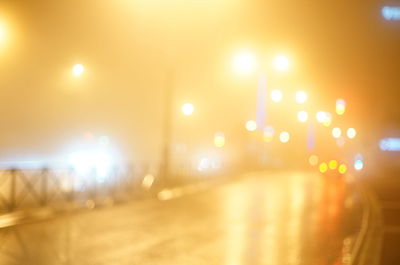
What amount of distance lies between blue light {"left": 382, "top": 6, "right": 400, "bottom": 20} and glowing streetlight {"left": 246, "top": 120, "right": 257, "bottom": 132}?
68.3 ft

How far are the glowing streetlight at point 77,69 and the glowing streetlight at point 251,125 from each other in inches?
606

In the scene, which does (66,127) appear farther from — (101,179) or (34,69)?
(101,179)

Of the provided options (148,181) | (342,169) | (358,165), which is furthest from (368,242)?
(342,169)

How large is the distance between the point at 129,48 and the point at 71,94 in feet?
22.4

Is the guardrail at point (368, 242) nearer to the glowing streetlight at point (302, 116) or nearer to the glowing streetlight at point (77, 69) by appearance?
the glowing streetlight at point (77, 69)

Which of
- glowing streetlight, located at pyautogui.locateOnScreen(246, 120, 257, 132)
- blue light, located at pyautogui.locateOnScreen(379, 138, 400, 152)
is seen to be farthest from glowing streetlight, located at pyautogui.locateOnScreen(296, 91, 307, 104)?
blue light, located at pyautogui.locateOnScreen(379, 138, 400, 152)

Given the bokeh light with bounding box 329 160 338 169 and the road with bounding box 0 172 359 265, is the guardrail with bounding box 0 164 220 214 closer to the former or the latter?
the road with bounding box 0 172 359 265

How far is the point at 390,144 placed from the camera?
157 ft

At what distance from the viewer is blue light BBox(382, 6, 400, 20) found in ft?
227

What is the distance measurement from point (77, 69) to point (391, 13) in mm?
35401

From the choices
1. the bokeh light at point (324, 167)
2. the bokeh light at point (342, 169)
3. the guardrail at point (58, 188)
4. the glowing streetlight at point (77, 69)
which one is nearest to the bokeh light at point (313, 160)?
the bokeh light at point (324, 167)

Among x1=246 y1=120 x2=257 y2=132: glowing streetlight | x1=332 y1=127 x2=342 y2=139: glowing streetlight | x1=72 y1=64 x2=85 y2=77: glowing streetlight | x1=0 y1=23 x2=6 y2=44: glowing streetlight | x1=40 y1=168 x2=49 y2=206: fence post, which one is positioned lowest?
x1=40 y1=168 x2=49 y2=206: fence post

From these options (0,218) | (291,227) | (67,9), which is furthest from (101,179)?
(67,9)

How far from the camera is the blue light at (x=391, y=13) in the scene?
227 feet
